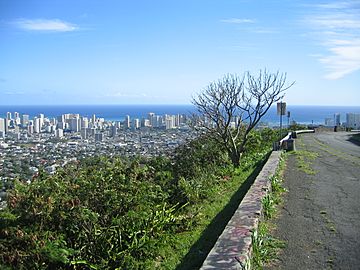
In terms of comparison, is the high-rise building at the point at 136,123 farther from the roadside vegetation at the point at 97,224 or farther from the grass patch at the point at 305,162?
the roadside vegetation at the point at 97,224

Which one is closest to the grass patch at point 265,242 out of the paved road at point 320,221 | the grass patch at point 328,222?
the paved road at point 320,221

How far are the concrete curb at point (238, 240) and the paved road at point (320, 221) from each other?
0.45 m

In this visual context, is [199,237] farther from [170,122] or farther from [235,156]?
[170,122]

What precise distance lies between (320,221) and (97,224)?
11.6ft

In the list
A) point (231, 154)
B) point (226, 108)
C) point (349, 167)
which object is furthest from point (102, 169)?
point (226, 108)

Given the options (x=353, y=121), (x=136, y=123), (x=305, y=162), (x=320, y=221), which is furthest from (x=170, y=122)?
(x=353, y=121)

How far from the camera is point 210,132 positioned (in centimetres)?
1814

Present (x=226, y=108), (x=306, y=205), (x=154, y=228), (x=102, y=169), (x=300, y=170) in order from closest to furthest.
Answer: (x=154, y=228) → (x=102, y=169) → (x=306, y=205) → (x=300, y=170) → (x=226, y=108)

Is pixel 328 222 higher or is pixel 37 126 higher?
pixel 37 126

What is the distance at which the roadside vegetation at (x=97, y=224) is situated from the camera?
15.7 feet

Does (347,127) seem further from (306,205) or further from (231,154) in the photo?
(306,205)

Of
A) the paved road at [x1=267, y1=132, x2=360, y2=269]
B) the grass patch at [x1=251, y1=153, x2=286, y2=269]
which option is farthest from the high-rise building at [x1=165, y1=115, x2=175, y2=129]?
the grass patch at [x1=251, y1=153, x2=286, y2=269]

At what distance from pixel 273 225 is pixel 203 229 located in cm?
116

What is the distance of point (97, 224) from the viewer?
540 cm
